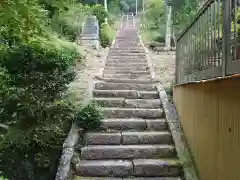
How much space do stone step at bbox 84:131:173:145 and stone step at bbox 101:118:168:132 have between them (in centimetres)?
29

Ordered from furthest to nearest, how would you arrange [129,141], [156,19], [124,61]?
[156,19], [124,61], [129,141]

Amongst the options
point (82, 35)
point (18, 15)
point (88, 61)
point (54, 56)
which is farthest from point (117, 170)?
point (82, 35)

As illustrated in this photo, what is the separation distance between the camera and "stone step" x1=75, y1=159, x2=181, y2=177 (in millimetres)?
4355

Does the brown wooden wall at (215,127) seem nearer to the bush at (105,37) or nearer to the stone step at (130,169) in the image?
the stone step at (130,169)

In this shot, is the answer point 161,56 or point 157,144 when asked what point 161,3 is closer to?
point 161,56

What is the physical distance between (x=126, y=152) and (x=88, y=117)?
2.94 ft

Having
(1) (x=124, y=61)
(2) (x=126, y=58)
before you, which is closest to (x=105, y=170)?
(1) (x=124, y=61)

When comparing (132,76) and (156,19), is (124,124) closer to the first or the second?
(132,76)

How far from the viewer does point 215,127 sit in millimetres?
3158

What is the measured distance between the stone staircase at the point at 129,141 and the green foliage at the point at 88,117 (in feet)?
0.48

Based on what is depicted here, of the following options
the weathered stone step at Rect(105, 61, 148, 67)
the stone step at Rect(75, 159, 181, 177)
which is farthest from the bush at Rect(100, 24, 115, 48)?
the stone step at Rect(75, 159, 181, 177)

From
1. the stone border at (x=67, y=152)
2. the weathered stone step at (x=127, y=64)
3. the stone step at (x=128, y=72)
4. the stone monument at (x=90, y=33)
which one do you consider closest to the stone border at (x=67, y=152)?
the stone border at (x=67, y=152)

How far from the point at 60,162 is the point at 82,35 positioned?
9.74 m

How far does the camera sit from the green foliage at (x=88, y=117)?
5129mm
